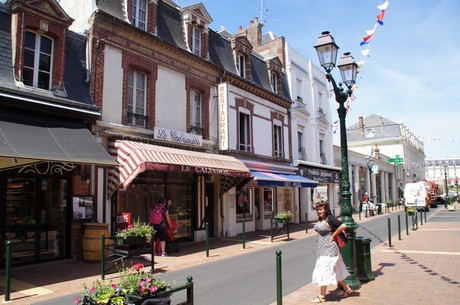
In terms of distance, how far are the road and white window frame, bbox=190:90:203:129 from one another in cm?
589

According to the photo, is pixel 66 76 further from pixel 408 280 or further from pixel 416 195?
pixel 416 195

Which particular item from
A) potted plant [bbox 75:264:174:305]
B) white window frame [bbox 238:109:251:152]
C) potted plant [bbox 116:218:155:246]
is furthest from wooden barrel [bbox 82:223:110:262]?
white window frame [bbox 238:109:251:152]

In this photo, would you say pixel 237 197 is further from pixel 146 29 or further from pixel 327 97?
pixel 327 97

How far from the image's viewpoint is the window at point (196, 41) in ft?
49.8

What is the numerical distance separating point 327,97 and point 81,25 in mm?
20076

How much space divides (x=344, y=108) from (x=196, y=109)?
8.27 meters

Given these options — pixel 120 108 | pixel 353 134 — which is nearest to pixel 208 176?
pixel 120 108

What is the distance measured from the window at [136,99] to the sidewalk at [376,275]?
15.1 ft

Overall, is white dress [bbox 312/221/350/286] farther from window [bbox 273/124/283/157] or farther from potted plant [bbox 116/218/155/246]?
window [bbox 273/124/283/157]

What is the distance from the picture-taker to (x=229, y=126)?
1627 cm

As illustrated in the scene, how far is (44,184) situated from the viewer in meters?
9.76

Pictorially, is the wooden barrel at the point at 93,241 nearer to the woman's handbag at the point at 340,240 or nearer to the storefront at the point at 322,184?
the woman's handbag at the point at 340,240

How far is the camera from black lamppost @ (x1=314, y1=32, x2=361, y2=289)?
696cm

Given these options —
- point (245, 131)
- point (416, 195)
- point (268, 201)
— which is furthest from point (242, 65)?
point (416, 195)
